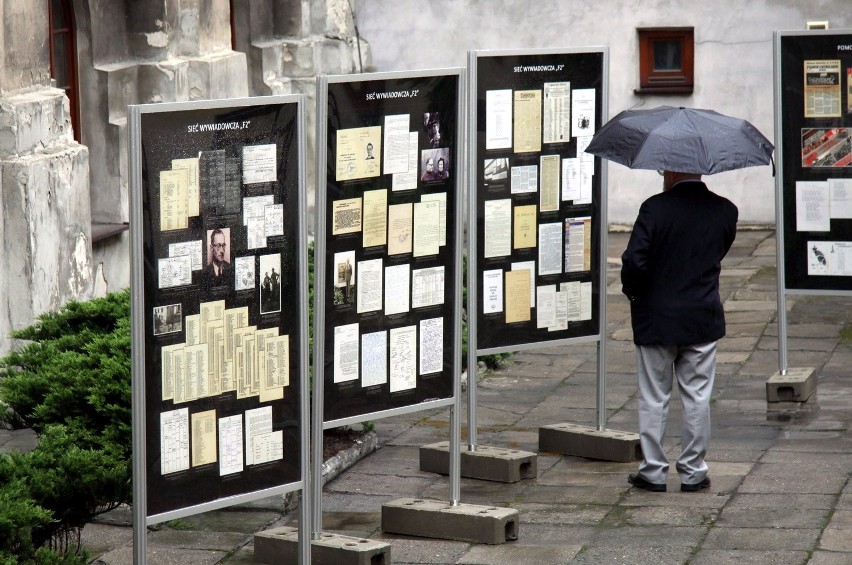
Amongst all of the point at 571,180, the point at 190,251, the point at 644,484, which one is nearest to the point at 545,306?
the point at 571,180

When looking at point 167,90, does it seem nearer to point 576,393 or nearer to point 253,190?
point 576,393

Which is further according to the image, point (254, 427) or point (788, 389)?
point (788, 389)

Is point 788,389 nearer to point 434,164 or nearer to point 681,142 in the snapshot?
point 681,142

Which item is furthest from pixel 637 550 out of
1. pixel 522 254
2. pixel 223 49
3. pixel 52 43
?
pixel 223 49

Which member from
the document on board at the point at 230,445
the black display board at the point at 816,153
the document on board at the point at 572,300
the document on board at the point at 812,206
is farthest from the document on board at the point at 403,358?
the document on board at the point at 812,206

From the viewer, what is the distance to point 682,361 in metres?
7.15

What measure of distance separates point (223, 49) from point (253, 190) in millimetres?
7521

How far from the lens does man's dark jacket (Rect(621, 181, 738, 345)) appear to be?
22.9 ft

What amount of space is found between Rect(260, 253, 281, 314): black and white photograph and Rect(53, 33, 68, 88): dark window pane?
5.92 metres

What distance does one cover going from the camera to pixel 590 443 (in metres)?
7.91

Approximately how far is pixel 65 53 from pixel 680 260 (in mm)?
5817

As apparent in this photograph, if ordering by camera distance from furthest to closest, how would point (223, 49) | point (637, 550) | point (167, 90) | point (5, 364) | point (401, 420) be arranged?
point (223, 49) < point (167, 90) < point (401, 420) < point (5, 364) < point (637, 550)

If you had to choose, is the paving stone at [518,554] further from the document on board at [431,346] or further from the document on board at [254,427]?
the document on board at [254,427]

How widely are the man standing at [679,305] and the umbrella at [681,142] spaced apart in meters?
0.16
